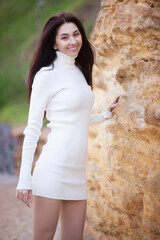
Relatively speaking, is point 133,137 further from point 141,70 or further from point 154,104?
point 141,70

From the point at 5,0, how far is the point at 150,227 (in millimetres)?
18583

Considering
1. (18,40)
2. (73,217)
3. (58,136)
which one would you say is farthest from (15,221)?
(18,40)

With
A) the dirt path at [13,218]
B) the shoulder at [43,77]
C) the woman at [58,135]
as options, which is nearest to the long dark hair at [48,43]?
the woman at [58,135]

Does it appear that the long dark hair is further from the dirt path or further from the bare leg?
the dirt path

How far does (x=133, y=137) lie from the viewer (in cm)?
250

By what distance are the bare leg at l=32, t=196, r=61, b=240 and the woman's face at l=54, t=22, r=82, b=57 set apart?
109 centimetres

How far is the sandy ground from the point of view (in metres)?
3.47

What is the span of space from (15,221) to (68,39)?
10.2ft

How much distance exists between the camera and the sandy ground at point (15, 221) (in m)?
3.47

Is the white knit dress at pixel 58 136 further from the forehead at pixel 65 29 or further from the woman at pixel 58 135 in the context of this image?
the forehead at pixel 65 29

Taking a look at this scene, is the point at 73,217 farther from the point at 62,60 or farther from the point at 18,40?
the point at 18,40

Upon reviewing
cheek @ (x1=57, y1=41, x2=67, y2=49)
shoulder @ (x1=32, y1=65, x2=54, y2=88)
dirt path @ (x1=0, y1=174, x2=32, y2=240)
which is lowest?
dirt path @ (x1=0, y1=174, x2=32, y2=240)

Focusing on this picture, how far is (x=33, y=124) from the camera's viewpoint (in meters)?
2.03

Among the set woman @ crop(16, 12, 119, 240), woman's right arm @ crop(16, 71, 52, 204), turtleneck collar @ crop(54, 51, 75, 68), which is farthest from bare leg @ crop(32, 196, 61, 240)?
turtleneck collar @ crop(54, 51, 75, 68)
